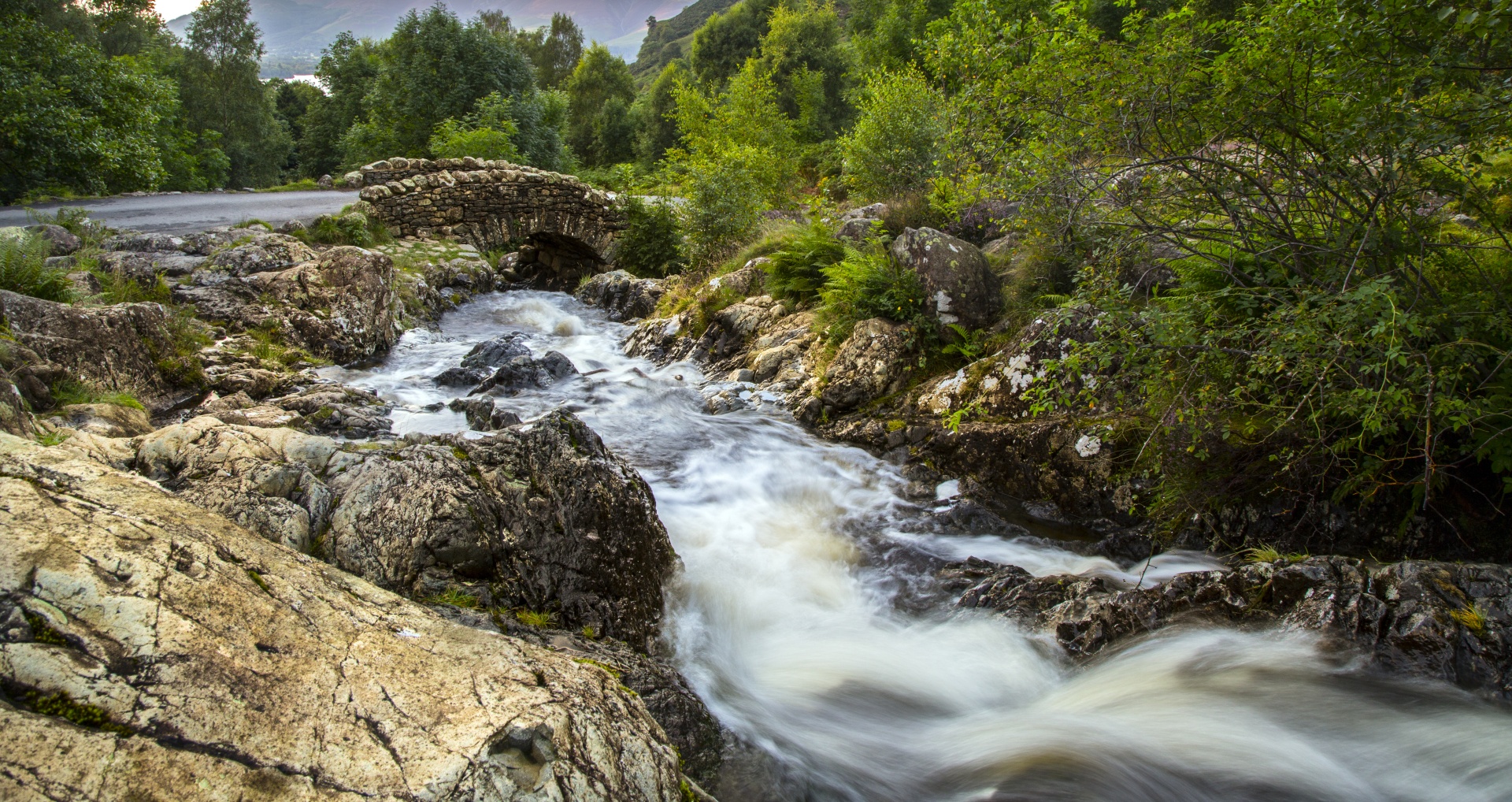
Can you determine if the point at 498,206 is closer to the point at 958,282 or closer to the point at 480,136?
the point at 480,136

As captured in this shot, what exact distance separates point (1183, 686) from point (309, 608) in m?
4.71

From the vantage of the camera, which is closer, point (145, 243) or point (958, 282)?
point (958, 282)

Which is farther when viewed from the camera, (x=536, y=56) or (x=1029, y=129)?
(x=536, y=56)

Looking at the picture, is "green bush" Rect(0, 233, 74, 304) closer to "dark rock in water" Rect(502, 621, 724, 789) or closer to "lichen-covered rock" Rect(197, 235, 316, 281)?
"lichen-covered rock" Rect(197, 235, 316, 281)

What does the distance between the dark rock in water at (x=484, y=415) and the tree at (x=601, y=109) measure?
137 feet

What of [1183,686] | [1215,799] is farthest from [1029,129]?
[1215,799]

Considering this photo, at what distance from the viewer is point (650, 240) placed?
1923 cm

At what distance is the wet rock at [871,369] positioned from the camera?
29.7ft

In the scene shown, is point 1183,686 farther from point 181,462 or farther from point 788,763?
point 181,462

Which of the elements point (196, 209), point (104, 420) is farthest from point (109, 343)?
point (196, 209)

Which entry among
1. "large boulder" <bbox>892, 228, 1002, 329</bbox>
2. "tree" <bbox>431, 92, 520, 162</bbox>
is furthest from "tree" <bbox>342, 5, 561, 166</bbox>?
"large boulder" <bbox>892, 228, 1002, 329</bbox>

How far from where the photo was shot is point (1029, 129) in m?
7.00

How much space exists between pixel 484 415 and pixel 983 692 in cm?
563

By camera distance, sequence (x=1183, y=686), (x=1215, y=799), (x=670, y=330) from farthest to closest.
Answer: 1. (x=670, y=330)
2. (x=1183, y=686)
3. (x=1215, y=799)
